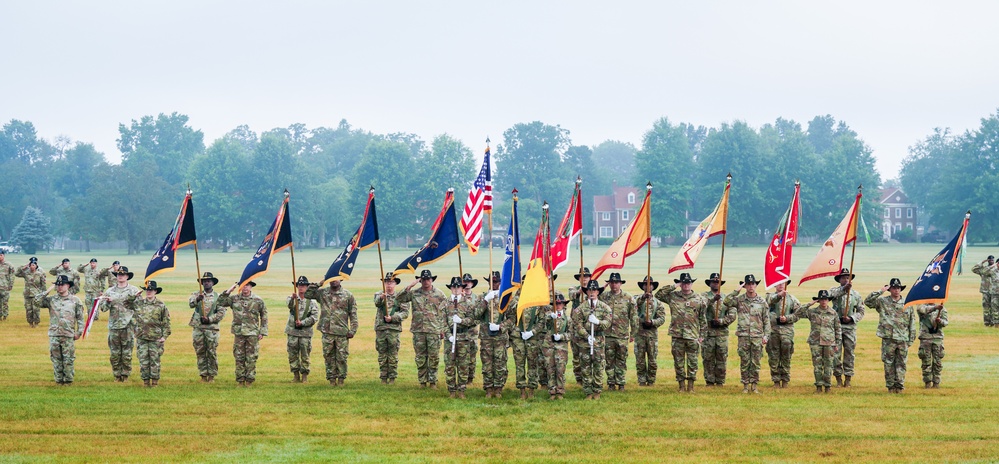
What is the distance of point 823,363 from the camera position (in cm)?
1745

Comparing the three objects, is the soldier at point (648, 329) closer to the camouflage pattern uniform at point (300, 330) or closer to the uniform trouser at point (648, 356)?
the uniform trouser at point (648, 356)

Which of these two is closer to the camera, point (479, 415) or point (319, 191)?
point (479, 415)

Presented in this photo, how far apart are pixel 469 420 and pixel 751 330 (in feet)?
17.8

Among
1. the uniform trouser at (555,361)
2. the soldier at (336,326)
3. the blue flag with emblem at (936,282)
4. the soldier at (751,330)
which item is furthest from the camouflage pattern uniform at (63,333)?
the blue flag with emblem at (936,282)

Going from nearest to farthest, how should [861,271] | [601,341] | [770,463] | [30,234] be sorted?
1. [770,463]
2. [601,341]
3. [861,271]
4. [30,234]

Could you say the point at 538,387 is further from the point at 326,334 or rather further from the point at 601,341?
the point at 326,334

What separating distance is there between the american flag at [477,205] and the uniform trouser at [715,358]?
4.35 meters

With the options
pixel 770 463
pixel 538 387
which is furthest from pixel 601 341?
pixel 770 463

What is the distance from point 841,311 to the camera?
18.2 meters

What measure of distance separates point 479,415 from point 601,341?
2.49 m

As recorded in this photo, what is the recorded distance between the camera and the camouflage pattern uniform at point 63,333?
18125 mm

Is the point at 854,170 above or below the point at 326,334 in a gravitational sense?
above

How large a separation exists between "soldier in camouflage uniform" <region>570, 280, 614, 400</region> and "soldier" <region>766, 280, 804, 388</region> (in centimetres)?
315

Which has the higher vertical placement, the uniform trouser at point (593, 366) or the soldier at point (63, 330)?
the soldier at point (63, 330)
